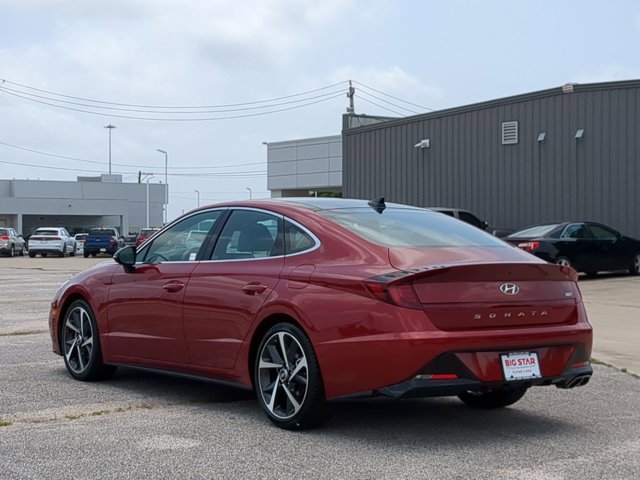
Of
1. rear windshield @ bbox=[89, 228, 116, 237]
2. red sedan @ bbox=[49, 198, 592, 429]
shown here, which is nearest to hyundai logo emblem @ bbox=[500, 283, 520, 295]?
red sedan @ bbox=[49, 198, 592, 429]

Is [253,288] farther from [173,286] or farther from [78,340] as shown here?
[78,340]

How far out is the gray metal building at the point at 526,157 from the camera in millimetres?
25906

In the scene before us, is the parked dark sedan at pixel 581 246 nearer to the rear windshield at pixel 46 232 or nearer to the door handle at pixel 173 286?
the door handle at pixel 173 286

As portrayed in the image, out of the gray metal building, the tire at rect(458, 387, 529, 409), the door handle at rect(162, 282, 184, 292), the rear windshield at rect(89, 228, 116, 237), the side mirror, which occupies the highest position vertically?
the gray metal building

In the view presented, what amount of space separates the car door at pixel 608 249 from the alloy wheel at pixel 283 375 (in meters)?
16.9

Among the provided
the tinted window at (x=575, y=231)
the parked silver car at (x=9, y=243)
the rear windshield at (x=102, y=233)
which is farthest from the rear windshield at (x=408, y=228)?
the parked silver car at (x=9, y=243)

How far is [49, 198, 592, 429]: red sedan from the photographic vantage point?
578 cm

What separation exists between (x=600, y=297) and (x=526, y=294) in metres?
12.0

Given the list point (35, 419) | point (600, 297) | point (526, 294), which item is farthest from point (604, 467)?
point (600, 297)

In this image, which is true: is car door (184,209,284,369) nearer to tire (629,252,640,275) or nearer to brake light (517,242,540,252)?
brake light (517,242,540,252)

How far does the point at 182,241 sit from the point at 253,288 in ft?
4.18

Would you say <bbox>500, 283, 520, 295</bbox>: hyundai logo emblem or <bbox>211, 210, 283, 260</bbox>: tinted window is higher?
<bbox>211, 210, 283, 260</bbox>: tinted window

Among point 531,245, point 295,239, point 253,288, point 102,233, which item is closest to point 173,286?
point 253,288

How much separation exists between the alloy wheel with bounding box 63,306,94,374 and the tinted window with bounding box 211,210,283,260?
1807mm
